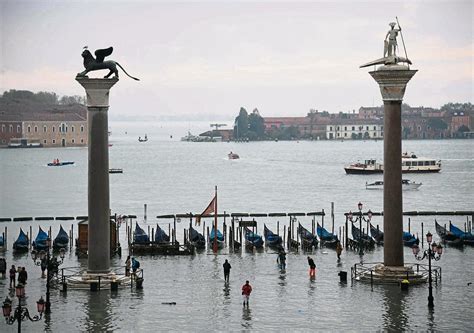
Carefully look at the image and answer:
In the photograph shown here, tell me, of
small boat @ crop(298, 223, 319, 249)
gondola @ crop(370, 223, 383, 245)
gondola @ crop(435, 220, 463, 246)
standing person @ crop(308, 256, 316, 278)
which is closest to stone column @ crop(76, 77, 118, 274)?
standing person @ crop(308, 256, 316, 278)

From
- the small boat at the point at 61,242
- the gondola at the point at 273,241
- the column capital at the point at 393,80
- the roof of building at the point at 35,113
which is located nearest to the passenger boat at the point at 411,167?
the gondola at the point at 273,241

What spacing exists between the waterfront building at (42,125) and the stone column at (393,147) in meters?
144

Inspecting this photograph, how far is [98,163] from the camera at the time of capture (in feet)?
81.2

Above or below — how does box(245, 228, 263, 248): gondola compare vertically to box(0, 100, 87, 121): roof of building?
below

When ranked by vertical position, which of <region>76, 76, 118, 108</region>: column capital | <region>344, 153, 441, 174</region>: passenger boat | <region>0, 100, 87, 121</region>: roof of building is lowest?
<region>344, 153, 441, 174</region>: passenger boat

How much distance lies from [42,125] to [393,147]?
495 feet

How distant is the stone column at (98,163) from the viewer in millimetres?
24641

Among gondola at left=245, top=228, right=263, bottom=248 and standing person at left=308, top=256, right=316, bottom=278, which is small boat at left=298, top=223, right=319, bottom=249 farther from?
standing person at left=308, top=256, right=316, bottom=278

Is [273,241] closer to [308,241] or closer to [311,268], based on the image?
[308,241]

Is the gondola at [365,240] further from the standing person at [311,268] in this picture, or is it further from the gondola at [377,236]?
the standing person at [311,268]

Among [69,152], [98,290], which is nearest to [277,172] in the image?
[69,152]

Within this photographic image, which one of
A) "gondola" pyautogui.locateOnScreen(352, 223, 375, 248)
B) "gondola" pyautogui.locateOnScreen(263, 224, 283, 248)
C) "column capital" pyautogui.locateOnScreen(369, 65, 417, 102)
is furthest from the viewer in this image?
"gondola" pyautogui.locateOnScreen(263, 224, 283, 248)

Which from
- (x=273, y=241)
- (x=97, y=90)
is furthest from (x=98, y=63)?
(x=273, y=241)

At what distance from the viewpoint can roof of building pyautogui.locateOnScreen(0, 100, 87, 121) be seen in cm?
16738
